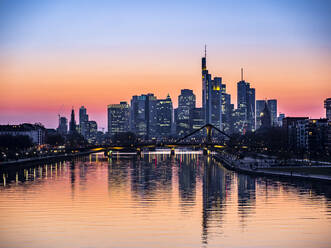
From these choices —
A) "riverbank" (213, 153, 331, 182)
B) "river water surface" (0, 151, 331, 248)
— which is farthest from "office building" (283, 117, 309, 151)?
"river water surface" (0, 151, 331, 248)

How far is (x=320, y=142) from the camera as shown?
140m

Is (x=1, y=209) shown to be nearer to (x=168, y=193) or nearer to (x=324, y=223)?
(x=168, y=193)

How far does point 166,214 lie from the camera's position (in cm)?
4272

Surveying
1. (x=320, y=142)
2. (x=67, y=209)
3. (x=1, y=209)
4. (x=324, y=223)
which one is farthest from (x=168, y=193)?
(x=320, y=142)

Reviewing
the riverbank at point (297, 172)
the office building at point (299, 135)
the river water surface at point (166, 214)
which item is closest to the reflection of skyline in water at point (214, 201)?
the river water surface at point (166, 214)

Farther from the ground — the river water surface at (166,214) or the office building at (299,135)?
the office building at (299,135)

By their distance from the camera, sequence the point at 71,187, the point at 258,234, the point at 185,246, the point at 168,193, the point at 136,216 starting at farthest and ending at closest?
the point at 71,187
the point at 168,193
the point at 136,216
the point at 258,234
the point at 185,246

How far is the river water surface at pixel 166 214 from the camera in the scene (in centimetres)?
3341

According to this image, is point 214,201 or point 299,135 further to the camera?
point 299,135

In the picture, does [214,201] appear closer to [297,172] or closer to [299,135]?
[297,172]

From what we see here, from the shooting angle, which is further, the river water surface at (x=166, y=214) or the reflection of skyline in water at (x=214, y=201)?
the reflection of skyline in water at (x=214, y=201)

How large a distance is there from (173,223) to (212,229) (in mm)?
3313

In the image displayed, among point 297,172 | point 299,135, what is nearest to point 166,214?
point 297,172

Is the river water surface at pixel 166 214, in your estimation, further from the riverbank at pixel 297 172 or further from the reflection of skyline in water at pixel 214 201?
the riverbank at pixel 297 172
